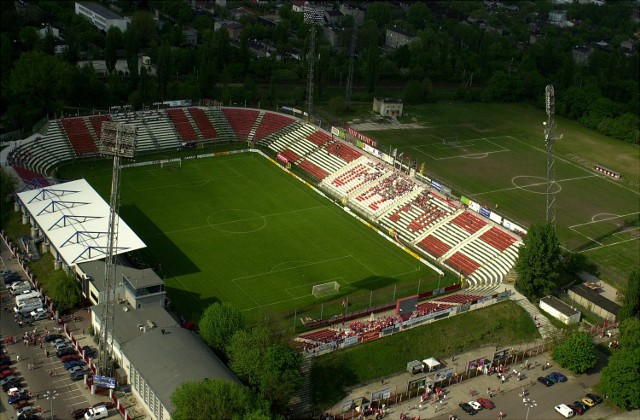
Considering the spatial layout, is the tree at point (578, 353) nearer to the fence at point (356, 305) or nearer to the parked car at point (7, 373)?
the fence at point (356, 305)

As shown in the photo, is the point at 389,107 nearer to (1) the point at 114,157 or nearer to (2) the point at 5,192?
(2) the point at 5,192

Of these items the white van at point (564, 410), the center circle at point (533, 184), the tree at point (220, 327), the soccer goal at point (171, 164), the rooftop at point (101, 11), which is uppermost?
the rooftop at point (101, 11)

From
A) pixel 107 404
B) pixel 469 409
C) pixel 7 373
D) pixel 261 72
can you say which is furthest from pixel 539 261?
pixel 261 72

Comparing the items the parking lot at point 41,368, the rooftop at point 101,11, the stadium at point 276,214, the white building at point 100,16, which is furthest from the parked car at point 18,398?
the rooftop at point 101,11

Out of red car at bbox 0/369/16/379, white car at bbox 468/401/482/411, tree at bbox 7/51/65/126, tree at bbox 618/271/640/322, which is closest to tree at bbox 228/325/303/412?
white car at bbox 468/401/482/411

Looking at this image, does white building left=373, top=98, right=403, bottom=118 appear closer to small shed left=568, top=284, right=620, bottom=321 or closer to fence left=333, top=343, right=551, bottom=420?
small shed left=568, top=284, right=620, bottom=321

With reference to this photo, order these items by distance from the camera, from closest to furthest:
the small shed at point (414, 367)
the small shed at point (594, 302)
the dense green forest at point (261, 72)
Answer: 1. the small shed at point (414, 367)
2. the small shed at point (594, 302)
3. the dense green forest at point (261, 72)
